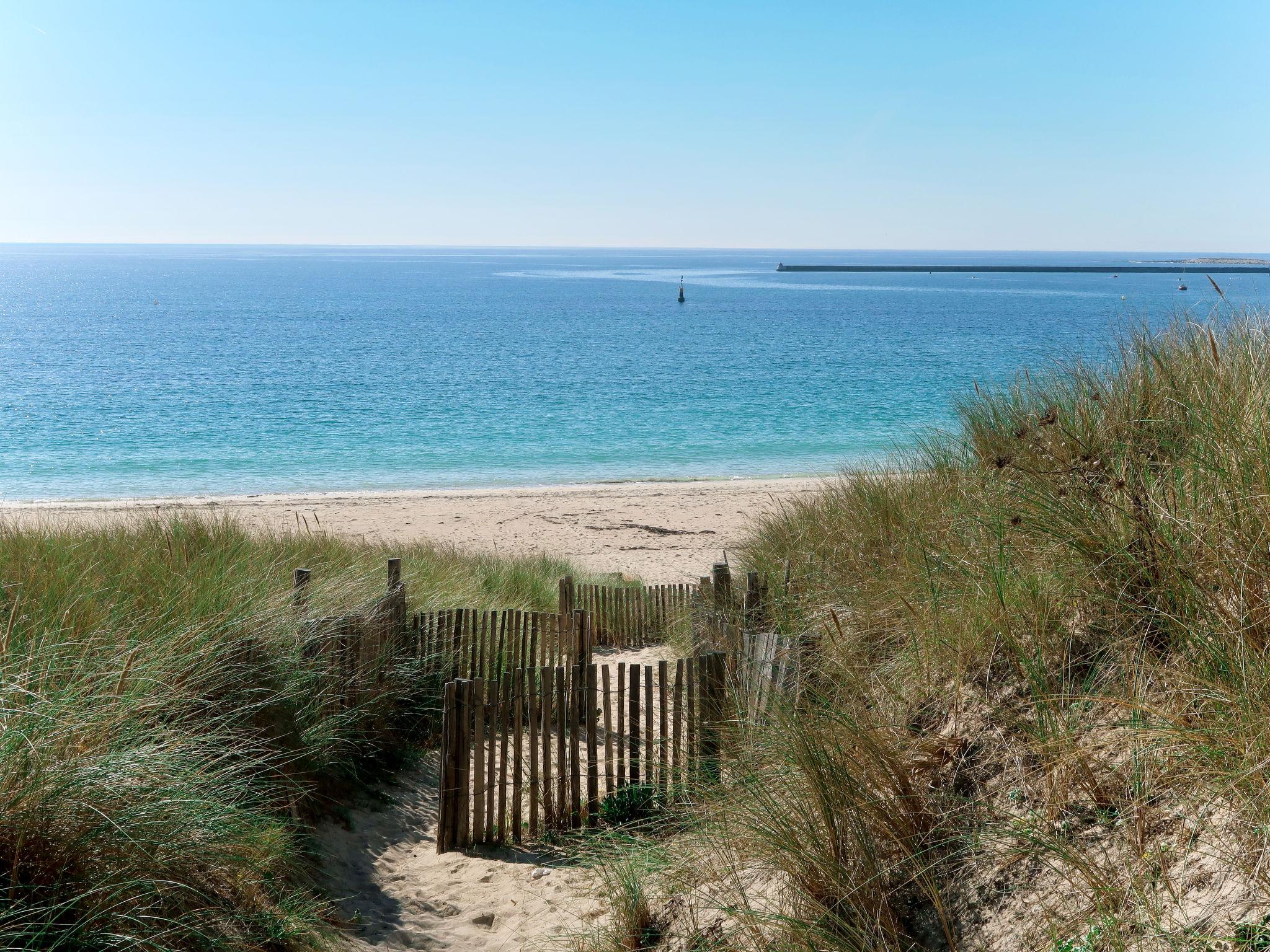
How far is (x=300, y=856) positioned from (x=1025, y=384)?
20.5ft

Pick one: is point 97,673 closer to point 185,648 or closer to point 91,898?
point 185,648

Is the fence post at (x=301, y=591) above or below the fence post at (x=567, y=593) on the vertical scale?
above

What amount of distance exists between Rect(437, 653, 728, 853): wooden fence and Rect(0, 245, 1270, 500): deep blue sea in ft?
13.9

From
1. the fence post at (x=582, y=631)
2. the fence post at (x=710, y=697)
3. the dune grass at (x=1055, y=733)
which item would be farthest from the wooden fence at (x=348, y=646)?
the dune grass at (x=1055, y=733)

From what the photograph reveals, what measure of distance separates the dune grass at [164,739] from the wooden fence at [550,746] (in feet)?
2.63

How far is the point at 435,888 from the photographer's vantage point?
5133mm

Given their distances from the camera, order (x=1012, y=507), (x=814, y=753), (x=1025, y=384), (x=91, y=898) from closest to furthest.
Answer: (x=91, y=898), (x=814, y=753), (x=1012, y=507), (x=1025, y=384)

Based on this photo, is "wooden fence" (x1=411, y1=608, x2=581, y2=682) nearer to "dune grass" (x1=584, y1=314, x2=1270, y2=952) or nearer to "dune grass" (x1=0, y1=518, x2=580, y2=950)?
"dune grass" (x1=0, y1=518, x2=580, y2=950)

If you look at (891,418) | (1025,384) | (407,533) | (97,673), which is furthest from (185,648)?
(891,418)

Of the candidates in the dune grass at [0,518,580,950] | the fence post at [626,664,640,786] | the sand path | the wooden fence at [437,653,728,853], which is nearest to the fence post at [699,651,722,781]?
the wooden fence at [437,653,728,853]

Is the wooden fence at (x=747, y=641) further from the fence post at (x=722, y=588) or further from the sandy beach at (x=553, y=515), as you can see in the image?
the sandy beach at (x=553, y=515)

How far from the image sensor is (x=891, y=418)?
39.7 m

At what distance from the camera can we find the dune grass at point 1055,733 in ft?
9.37

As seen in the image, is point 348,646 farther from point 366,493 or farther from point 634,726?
point 366,493
